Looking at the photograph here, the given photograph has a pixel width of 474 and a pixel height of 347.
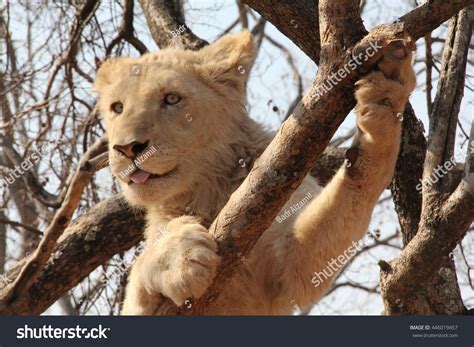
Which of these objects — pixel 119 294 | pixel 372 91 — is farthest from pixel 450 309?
pixel 119 294

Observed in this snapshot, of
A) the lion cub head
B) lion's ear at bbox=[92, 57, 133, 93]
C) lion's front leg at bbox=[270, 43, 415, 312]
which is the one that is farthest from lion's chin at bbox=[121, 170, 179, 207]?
lion's ear at bbox=[92, 57, 133, 93]

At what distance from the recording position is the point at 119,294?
739 centimetres

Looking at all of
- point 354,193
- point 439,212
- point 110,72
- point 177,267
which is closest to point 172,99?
point 110,72

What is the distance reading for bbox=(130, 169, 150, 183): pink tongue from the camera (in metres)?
5.04

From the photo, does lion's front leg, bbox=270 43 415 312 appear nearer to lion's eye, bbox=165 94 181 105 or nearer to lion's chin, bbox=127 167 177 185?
lion's chin, bbox=127 167 177 185

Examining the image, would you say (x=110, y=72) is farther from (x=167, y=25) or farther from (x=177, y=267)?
(x=177, y=267)

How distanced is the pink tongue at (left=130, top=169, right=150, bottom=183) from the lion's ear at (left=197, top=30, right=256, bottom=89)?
0.91 metres

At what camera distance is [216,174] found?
548 centimetres

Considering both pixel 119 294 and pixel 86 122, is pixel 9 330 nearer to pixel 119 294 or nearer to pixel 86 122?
pixel 119 294

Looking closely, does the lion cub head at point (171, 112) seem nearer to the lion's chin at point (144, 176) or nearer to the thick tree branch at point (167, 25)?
the lion's chin at point (144, 176)

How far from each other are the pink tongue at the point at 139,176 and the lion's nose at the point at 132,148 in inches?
4.1

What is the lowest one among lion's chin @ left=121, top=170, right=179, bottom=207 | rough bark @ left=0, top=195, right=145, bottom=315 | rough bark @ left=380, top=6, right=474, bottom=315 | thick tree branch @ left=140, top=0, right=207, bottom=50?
rough bark @ left=380, top=6, right=474, bottom=315

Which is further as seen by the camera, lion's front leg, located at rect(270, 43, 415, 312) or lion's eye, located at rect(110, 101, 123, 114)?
Result: lion's eye, located at rect(110, 101, 123, 114)

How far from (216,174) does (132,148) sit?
705 mm
